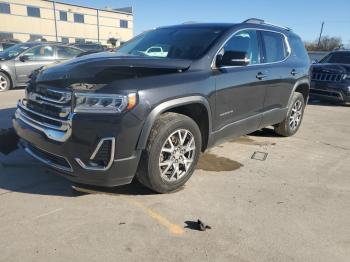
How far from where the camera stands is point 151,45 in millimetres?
4797

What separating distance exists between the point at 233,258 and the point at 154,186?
1163 millimetres

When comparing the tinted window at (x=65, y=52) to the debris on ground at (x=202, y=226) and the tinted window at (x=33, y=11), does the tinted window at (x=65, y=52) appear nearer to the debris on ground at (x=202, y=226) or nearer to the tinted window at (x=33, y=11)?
the debris on ground at (x=202, y=226)

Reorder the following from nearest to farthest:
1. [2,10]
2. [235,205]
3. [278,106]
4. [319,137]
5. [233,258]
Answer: [233,258], [235,205], [278,106], [319,137], [2,10]

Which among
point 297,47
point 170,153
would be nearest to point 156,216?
point 170,153

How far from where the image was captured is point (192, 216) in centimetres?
337

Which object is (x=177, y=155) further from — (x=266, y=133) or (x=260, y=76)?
(x=266, y=133)

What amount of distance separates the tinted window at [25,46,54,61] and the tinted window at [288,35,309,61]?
761 cm

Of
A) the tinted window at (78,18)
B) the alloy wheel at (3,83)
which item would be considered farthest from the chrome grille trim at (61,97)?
the tinted window at (78,18)

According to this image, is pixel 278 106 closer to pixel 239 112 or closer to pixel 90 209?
pixel 239 112

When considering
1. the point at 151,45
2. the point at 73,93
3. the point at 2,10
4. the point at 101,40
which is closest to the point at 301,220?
the point at 73,93

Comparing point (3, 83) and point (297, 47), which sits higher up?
point (297, 47)

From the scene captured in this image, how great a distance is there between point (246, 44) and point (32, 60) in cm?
787

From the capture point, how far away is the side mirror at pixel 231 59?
13.5 feet

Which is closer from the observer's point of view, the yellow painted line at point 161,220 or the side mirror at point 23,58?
the yellow painted line at point 161,220
